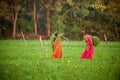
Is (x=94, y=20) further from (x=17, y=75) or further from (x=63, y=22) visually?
(x=17, y=75)

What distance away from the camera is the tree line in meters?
6.88

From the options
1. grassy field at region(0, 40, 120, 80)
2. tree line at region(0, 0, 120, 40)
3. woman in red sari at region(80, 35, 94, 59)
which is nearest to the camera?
grassy field at region(0, 40, 120, 80)

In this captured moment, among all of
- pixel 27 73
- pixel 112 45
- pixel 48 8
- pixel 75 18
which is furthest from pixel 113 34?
pixel 27 73

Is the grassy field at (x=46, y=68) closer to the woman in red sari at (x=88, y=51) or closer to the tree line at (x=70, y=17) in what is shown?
the tree line at (x=70, y=17)

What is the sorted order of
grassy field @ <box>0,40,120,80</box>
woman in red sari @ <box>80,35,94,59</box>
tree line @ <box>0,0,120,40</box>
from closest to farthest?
grassy field @ <box>0,40,120,80</box>, tree line @ <box>0,0,120,40</box>, woman in red sari @ <box>80,35,94,59</box>

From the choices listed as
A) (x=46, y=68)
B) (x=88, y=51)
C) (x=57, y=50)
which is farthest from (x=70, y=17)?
(x=57, y=50)

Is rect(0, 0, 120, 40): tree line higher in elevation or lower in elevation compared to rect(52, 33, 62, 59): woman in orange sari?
higher

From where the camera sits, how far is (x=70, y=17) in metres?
7.30

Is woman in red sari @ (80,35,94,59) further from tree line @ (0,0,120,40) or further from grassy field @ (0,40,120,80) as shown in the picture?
tree line @ (0,0,120,40)

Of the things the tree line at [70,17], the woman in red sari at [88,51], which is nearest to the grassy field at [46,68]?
the tree line at [70,17]

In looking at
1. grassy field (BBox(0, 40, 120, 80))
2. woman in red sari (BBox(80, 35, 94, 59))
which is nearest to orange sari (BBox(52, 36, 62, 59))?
woman in red sari (BBox(80, 35, 94, 59))

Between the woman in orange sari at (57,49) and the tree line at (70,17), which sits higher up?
→ the tree line at (70,17)

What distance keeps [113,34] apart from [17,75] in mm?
1939

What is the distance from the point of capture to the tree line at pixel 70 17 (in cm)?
688
